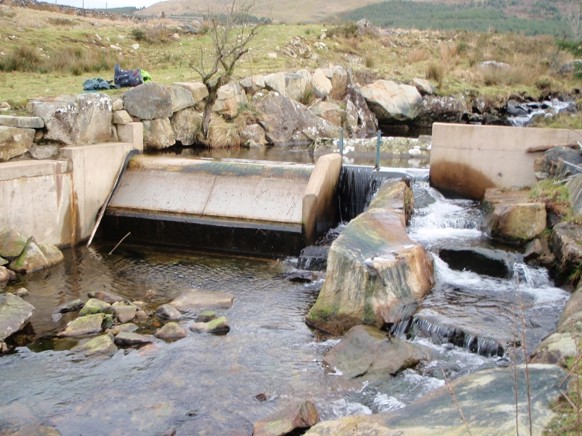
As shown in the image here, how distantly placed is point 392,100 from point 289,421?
18.7 metres

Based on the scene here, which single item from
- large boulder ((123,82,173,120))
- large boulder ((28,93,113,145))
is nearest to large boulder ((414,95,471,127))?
large boulder ((123,82,173,120))

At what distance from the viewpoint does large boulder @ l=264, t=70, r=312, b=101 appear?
19.8 m

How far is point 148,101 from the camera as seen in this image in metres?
14.7

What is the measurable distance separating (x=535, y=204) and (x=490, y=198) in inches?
58.3

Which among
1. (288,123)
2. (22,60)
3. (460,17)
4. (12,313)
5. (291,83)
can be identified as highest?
(460,17)

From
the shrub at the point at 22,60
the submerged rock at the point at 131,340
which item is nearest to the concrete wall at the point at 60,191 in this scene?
the submerged rock at the point at 131,340

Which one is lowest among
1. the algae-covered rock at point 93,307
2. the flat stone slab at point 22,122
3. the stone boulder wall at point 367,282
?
the algae-covered rock at point 93,307

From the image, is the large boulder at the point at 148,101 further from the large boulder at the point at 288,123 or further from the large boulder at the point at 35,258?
the large boulder at the point at 35,258

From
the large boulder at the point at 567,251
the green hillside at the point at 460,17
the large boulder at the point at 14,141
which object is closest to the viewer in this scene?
the large boulder at the point at 567,251

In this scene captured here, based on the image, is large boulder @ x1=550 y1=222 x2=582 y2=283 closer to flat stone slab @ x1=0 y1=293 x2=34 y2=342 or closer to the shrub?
flat stone slab @ x1=0 y1=293 x2=34 y2=342

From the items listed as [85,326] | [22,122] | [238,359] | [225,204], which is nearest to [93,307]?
[85,326]

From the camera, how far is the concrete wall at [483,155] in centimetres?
1236

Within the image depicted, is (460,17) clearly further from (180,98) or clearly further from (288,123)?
(180,98)

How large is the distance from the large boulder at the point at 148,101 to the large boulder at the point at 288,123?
3919mm
